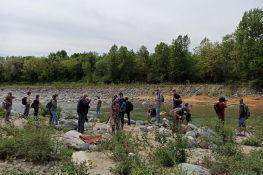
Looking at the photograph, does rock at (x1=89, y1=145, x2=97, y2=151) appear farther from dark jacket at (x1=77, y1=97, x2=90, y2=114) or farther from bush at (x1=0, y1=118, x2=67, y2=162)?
dark jacket at (x1=77, y1=97, x2=90, y2=114)

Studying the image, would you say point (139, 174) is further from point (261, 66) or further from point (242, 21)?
point (242, 21)

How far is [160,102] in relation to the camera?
11.5 m

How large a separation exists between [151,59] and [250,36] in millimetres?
25332

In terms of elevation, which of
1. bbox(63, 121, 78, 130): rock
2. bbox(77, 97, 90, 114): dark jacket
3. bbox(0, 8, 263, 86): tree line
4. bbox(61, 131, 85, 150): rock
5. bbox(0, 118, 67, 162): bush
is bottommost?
bbox(63, 121, 78, 130): rock

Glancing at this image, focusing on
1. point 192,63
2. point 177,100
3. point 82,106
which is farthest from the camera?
point 192,63

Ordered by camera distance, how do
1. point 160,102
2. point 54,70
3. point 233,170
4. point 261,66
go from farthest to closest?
1. point 54,70
2. point 261,66
3. point 160,102
4. point 233,170

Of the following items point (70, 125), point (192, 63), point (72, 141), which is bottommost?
point (70, 125)

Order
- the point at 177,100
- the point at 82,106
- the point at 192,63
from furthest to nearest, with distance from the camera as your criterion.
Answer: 1. the point at 192,63
2. the point at 177,100
3. the point at 82,106

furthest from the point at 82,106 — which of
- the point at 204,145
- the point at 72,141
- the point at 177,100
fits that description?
the point at 204,145

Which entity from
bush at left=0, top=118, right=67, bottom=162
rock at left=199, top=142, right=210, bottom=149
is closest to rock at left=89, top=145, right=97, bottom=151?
bush at left=0, top=118, right=67, bottom=162

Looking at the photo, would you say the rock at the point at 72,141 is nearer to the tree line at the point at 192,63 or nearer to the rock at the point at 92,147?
the rock at the point at 92,147

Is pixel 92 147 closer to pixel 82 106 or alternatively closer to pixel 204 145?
pixel 82 106

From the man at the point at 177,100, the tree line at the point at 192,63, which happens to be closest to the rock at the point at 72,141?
the man at the point at 177,100

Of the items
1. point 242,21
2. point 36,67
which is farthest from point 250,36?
point 36,67
